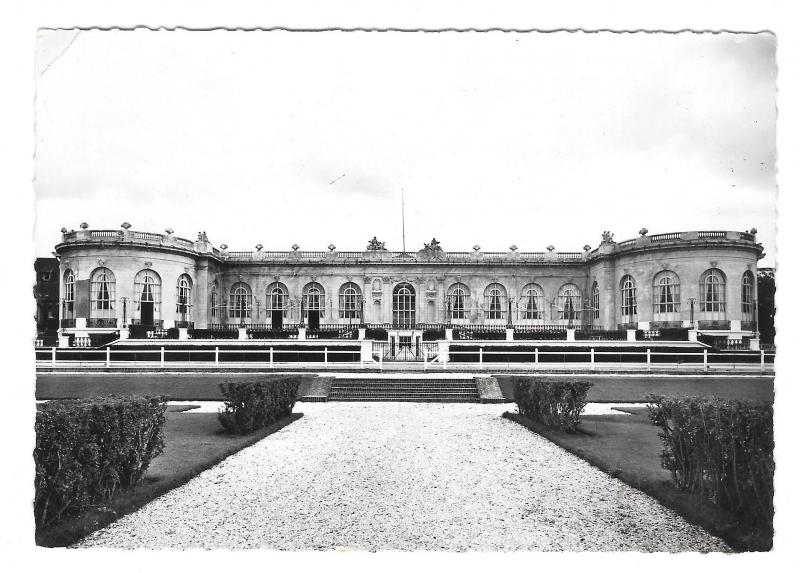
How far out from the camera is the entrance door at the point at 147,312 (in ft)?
119

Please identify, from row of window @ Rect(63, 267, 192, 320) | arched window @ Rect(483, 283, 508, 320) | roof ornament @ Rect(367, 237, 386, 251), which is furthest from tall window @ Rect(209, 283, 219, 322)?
arched window @ Rect(483, 283, 508, 320)

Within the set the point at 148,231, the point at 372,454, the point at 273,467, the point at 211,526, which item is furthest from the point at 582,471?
the point at 148,231

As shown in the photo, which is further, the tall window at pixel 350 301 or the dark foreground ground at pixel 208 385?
the tall window at pixel 350 301

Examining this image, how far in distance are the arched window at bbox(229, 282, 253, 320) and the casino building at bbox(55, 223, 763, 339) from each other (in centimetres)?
7

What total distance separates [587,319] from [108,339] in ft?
96.0

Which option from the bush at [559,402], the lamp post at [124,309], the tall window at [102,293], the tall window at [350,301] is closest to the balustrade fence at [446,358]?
the bush at [559,402]

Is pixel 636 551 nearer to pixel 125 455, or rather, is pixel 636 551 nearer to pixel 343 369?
pixel 125 455

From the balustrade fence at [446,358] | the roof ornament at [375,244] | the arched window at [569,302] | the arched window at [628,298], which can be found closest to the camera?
the balustrade fence at [446,358]

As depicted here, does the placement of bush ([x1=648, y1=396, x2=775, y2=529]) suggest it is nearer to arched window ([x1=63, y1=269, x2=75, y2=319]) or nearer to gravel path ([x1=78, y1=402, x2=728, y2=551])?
gravel path ([x1=78, y1=402, x2=728, y2=551])

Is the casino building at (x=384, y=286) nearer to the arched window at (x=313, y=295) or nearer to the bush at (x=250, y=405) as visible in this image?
the arched window at (x=313, y=295)

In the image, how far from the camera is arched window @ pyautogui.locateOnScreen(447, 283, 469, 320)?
43.1 meters

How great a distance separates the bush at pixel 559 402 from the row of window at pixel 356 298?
81.7ft

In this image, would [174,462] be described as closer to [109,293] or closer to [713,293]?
[109,293]

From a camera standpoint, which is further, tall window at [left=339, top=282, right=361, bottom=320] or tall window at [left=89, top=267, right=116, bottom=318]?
tall window at [left=339, top=282, right=361, bottom=320]
